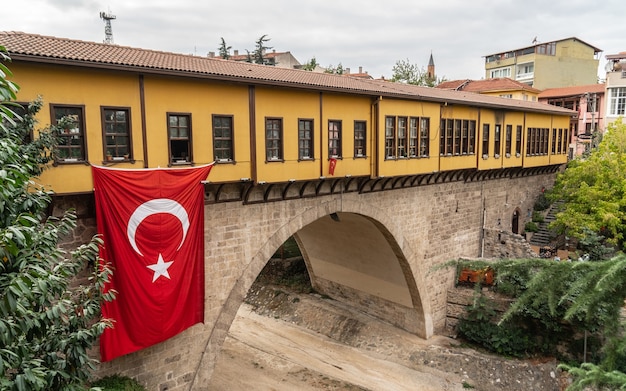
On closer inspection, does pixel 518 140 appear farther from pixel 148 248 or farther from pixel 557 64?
A: pixel 557 64

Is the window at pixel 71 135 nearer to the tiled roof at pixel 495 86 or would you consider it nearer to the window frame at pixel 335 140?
the window frame at pixel 335 140

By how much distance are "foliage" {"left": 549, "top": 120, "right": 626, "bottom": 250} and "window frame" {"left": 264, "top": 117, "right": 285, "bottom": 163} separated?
18.3 metres

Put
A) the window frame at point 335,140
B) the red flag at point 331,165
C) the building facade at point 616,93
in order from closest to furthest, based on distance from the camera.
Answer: the red flag at point 331,165
the window frame at point 335,140
the building facade at point 616,93

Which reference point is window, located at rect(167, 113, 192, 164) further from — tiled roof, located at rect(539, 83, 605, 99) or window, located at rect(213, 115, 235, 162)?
tiled roof, located at rect(539, 83, 605, 99)

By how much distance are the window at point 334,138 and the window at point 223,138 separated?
13.3ft

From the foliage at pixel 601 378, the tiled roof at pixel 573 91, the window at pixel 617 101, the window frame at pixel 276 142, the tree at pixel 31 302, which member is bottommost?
A: the foliage at pixel 601 378

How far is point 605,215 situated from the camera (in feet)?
74.6

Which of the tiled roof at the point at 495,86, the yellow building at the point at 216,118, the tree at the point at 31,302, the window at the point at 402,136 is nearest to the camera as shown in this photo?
the tree at the point at 31,302

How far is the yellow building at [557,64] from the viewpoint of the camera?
163 ft

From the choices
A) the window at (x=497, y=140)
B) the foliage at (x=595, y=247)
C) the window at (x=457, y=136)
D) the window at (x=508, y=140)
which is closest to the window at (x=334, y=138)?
the window at (x=457, y=136)

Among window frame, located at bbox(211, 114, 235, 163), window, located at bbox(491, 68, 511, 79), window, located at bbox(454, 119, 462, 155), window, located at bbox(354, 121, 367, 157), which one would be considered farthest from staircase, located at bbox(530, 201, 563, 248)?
window, located at bbox(491, 68, 511, 79)

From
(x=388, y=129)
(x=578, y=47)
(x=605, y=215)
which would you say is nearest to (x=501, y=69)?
(x=578, y=47)

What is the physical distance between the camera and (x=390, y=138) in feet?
57.9

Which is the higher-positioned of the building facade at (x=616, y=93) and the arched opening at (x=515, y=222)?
the building facade at (x=616, y=93)
